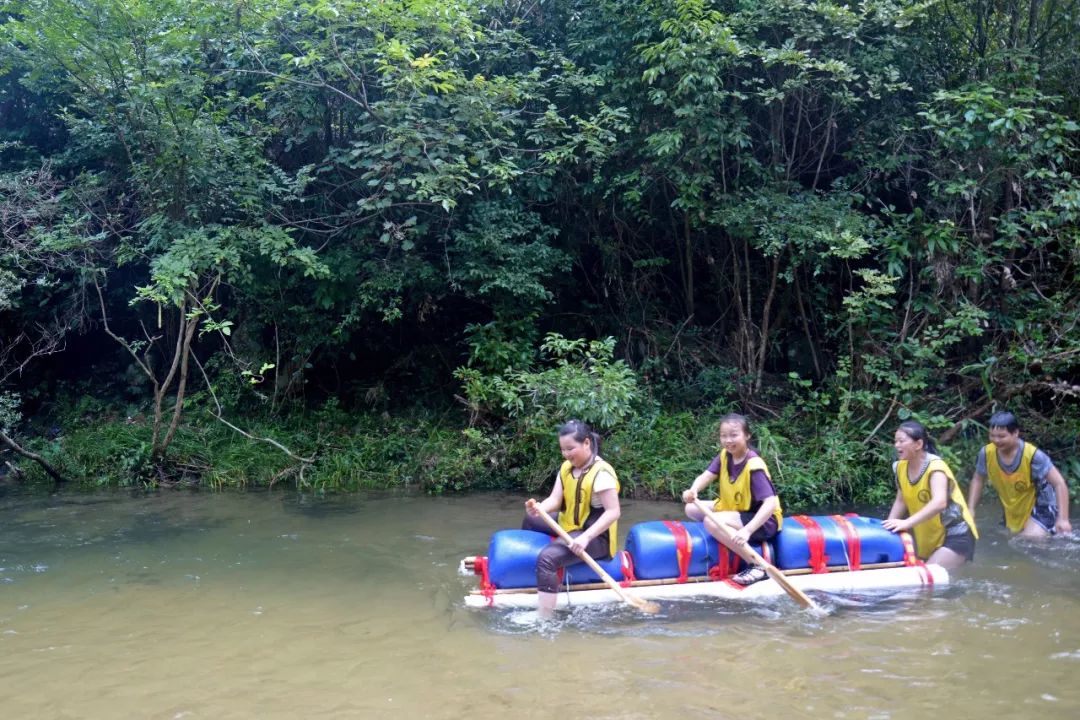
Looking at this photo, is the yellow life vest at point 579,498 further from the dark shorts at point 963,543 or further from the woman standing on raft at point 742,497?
the dark shorts at point 963,543

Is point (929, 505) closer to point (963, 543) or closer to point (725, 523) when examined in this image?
point (963, 543)

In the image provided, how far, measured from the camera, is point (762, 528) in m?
5.39

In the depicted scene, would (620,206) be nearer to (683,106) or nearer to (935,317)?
(683,106)

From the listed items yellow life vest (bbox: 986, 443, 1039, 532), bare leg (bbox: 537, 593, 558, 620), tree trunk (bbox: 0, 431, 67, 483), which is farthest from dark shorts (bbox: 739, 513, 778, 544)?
tree trunk (bbox: 0, 431, 67, 483)

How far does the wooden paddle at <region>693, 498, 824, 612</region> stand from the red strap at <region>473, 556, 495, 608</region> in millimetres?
1341

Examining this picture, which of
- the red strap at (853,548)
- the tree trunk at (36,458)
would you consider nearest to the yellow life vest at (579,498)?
the red strap at (853,548)

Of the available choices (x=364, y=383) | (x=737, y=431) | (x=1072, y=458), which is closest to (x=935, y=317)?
(x=1072, y=458)

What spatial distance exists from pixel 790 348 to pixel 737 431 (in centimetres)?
557

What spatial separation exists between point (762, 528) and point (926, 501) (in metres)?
1.09

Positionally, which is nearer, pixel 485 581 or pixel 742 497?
pixel 485 581

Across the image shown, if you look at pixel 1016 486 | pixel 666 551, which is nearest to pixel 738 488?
pixel 666 551

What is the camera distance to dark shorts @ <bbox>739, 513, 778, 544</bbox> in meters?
5.39

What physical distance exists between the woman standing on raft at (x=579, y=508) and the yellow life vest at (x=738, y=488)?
0.83m

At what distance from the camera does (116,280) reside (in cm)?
1132
